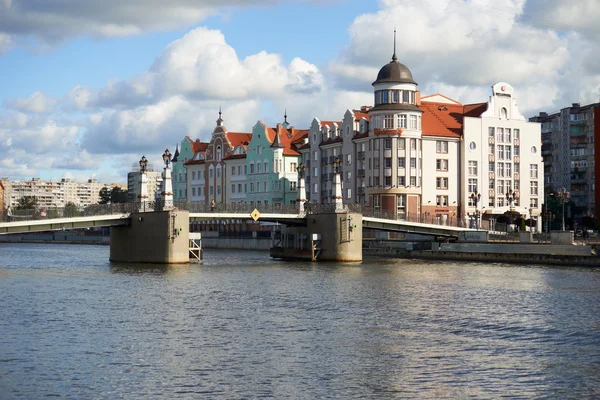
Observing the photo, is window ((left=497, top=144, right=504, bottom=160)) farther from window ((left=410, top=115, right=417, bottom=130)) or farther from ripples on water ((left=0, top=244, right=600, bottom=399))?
ripples on water ((left=0, top=244, right=600, bottom=399))

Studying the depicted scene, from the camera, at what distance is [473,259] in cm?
9606

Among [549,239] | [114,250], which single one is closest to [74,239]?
[114,250]

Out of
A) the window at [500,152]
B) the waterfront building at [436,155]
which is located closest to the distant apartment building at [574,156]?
the waterfront building at [436,155]

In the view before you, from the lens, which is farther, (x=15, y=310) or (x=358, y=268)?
(x=358, y=268)

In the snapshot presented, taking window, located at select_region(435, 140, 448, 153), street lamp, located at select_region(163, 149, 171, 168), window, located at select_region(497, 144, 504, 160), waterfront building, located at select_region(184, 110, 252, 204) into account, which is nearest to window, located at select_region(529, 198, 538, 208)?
window, located at select_region(497, 144, 504, 160)

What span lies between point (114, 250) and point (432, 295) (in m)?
40.1

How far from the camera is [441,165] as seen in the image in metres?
123

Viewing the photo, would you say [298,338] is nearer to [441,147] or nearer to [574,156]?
[441,147]

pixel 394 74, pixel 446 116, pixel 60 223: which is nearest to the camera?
pixel 60 223

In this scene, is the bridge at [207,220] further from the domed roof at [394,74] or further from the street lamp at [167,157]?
the domed roof at [394,74]

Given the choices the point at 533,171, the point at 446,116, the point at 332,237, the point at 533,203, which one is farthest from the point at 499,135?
the point at 332,237

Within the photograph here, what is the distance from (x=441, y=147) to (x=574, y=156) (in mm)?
47926

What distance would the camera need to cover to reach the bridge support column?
269 ft

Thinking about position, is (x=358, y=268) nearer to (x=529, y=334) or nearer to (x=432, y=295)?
(x=432, y=295)
